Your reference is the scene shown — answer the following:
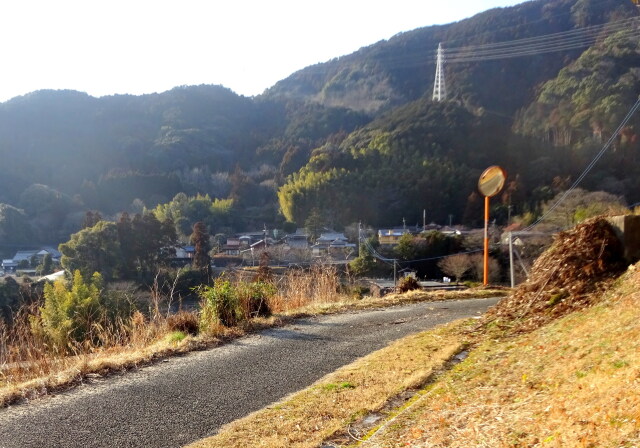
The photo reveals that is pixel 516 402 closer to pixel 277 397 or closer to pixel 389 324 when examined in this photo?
pixel 277 397

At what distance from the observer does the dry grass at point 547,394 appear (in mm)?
2217

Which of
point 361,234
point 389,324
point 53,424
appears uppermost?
point 53,424

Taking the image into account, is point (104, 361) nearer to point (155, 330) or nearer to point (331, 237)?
point (155, 330)

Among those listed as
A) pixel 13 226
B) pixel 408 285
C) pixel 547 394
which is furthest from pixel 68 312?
pixel 13 226

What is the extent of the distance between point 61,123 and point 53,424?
5365 centimetres

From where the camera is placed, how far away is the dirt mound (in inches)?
177

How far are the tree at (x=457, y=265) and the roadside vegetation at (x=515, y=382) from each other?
51.2ft

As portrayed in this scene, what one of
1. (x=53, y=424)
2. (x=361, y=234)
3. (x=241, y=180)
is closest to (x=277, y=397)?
(x=53, y=424)

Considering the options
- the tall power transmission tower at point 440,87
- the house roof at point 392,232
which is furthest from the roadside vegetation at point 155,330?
the tall power transmission tower at point 440,87

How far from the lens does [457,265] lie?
67.3 ft

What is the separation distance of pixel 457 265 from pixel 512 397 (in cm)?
1808

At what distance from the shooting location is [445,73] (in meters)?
51.5

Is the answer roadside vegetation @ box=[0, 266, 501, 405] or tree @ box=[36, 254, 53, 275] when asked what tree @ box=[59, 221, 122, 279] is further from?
roadside vegetation @ box=[0, 266, 501, 405]

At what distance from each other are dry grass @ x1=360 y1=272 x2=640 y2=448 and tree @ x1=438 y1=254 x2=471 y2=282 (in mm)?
16652
